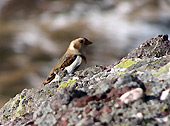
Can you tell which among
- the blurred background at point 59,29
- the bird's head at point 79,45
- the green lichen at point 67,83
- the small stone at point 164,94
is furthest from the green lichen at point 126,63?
the blurred background at point 59,29

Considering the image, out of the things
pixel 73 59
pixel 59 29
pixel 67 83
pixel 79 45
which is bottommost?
pixel 67 83

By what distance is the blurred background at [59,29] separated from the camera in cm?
2097

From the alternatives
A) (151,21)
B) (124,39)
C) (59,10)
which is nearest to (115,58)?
(124,39)

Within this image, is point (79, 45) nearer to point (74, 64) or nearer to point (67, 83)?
→ point (74, 64)

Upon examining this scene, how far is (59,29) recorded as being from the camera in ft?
89.4

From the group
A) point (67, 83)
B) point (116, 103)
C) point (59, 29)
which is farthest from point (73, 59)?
point (59, 29)

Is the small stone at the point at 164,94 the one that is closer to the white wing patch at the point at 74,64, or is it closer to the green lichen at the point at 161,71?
the green lichen at the point at 161,71

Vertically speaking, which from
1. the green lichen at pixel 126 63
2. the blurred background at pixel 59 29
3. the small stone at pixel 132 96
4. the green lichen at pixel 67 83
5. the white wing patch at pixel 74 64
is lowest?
the small stone at pixel 132 96

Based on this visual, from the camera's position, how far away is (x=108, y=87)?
8.70 ft

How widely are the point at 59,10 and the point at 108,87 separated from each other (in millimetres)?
27063

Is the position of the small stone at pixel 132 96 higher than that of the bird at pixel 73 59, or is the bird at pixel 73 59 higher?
the bird at pixel 73 59

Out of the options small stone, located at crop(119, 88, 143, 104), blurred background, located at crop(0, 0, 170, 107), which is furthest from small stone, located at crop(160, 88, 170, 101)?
blurred background, located at crop(0, 0, 170, 107)

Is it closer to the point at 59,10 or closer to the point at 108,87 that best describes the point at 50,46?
the point at 59,10

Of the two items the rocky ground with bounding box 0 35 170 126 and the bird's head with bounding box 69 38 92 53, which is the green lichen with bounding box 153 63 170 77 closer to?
the rocky ground with bounding box 0 35 170 126
